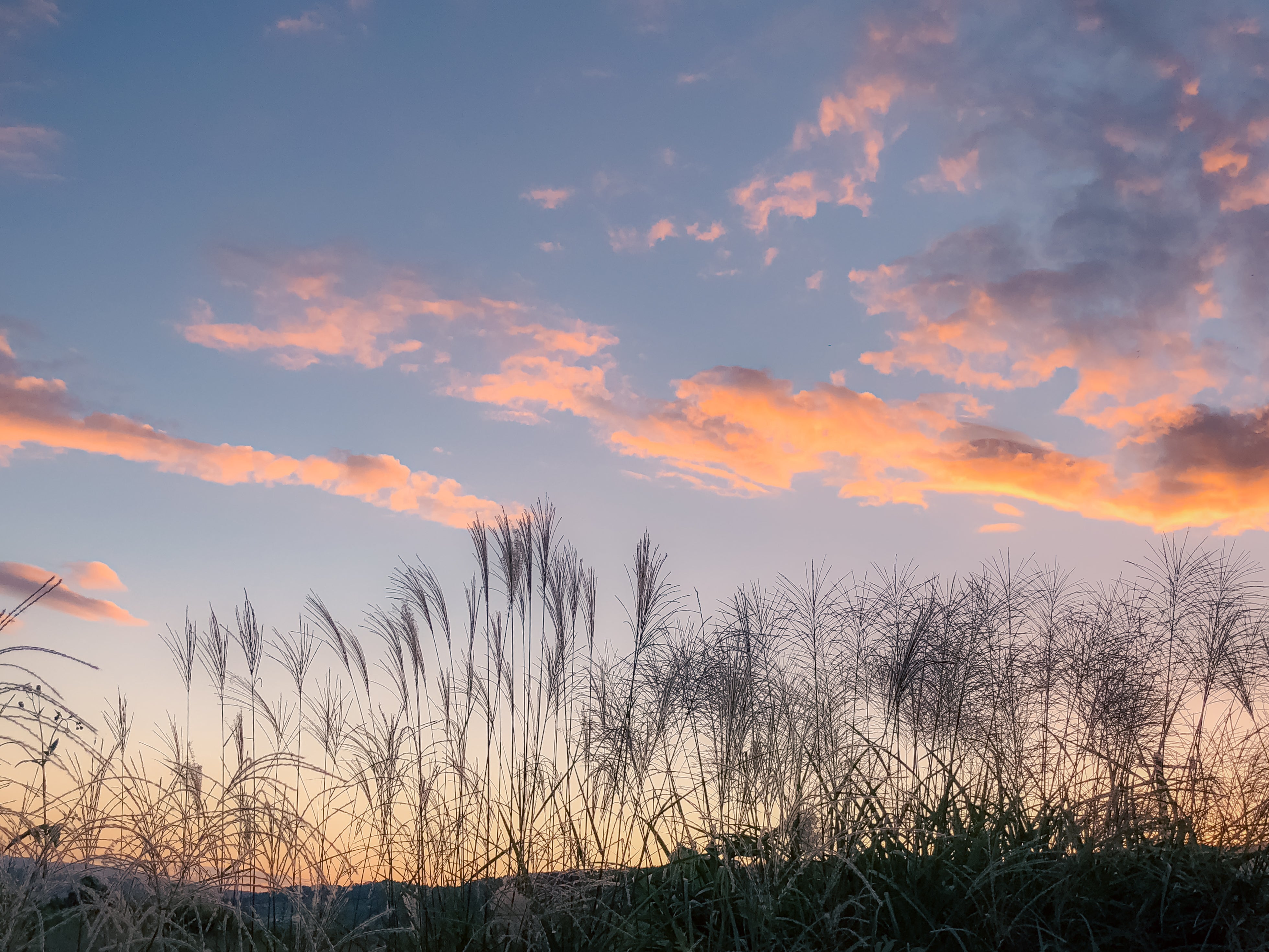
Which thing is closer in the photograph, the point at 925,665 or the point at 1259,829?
the point at 1259,829

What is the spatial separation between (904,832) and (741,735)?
1220mm

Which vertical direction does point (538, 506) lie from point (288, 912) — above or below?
above

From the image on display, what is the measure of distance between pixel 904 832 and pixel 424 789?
2472 mm

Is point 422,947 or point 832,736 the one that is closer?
point 422,947

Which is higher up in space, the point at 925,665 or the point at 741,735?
the point at 925,665

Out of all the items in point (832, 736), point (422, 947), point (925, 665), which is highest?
point (925, 665)

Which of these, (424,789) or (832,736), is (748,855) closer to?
(832,736)

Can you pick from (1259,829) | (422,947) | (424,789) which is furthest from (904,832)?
(424,789)

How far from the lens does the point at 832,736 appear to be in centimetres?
529

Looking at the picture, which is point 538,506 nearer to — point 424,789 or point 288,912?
point 424,789

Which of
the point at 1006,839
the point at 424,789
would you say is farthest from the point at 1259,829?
the point at 424,789

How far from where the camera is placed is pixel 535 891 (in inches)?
161

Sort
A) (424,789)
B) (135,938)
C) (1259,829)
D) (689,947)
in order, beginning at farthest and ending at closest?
(424,789), (1259,829), (689,947), (135,938)

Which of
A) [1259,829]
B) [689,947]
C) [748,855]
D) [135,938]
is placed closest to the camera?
[135,938]
